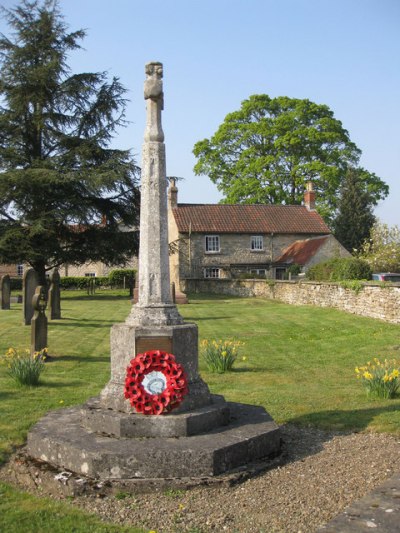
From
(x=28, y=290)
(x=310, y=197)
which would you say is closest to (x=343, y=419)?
(x=28, y=290)

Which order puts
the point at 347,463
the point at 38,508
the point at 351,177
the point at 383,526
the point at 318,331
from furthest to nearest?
the point at 351,177 → the point at 318,331 → the point at 347,463 → the point at 38,508 → the point at 383,526

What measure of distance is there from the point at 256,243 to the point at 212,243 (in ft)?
12.0

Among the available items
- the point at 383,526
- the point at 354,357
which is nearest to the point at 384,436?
the point at 383,526

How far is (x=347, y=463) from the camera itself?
5539 mm

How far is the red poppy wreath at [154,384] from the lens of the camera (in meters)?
5.67

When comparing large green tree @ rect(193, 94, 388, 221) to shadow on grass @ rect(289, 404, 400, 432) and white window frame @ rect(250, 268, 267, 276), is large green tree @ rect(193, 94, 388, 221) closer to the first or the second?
white window frame @ rect(250, 268, 267, 276)

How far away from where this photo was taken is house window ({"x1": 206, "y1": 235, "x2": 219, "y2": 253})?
140 ft

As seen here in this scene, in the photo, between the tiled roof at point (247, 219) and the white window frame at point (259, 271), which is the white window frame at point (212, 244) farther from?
the white window frame at point (259, 271)

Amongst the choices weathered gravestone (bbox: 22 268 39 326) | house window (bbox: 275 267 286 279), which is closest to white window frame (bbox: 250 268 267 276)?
house window (bbox: 275 267 286 279)

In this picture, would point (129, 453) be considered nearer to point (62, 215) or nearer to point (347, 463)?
point (347, 463)

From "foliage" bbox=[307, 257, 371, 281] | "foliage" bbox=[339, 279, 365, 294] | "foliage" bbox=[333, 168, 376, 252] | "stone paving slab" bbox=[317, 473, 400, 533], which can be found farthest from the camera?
"foliage" bbox=[333, 168, 376, 252]

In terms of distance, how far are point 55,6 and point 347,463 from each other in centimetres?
3320

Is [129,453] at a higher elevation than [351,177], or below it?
below

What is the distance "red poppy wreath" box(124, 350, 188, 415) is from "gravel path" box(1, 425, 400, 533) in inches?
38.5
